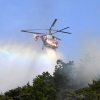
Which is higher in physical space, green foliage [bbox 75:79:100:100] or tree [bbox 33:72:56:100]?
tree [bbox 33:72:56:100]

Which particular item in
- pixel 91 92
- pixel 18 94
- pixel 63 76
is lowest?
pixel 91 92

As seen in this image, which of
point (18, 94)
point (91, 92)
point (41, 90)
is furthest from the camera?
point (41, 90)

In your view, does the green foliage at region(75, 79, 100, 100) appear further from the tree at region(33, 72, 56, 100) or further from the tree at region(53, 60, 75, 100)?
the tree at region(53, 60, 75, 100)

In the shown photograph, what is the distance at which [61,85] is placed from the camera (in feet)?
281

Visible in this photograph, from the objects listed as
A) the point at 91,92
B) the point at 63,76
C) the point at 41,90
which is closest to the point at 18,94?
the point at 41,90

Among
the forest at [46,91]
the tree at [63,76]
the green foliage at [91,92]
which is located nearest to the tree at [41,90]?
the forest at [46,91]

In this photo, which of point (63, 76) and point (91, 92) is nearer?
point (91, 92)

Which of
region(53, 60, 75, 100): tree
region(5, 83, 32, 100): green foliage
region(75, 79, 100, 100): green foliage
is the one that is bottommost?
region(75, 79, 100, 100): green foliage

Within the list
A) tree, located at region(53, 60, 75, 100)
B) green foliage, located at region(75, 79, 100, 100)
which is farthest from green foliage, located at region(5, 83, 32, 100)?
tree, located at region(53, 60, 75, 100)

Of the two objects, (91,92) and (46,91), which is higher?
(46,91)

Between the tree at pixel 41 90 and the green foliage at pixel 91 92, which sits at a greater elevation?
the tree at pixel 41 90

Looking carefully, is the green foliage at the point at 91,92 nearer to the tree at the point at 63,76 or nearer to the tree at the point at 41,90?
the tree at the point at 41,90

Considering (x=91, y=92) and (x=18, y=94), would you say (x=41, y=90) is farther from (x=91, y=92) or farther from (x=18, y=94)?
(x=91, y=92)

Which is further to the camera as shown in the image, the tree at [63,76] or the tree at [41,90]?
the tree at [63,76]
